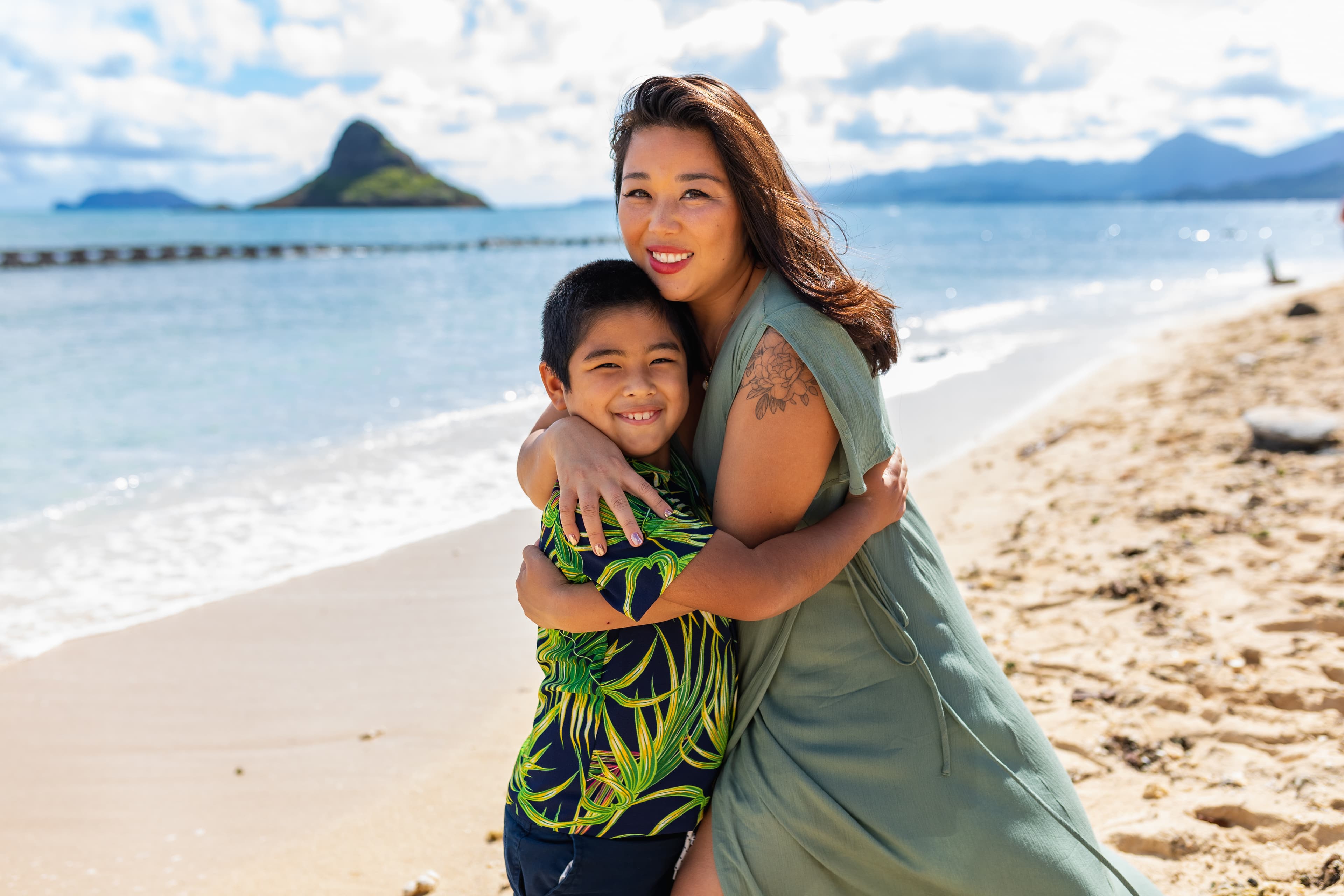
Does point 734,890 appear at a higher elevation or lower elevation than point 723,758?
lower

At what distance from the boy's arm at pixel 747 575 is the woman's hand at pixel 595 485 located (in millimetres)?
111

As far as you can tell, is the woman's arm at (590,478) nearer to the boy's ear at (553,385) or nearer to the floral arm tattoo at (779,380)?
the boy's ear at (553,385)

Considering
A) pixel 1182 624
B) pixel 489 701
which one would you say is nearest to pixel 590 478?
pixel 489 701

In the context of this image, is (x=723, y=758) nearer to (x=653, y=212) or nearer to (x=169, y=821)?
(x=653, y=212)

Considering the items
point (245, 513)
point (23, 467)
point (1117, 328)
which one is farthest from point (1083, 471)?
point (1117, 328)

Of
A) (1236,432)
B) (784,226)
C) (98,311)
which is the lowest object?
(98,311)

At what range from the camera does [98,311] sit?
23.2 m

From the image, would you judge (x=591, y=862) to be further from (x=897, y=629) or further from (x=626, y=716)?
(x=897, y=629)

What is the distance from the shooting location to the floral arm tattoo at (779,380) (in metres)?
1.84

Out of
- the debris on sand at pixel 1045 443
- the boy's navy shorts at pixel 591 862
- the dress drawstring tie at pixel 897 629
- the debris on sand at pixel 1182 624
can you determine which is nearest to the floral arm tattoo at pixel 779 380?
the dress drawstring tie at pixel 897 629

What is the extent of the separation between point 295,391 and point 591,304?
11631 millimetres

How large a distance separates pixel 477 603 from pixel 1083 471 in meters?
4.74

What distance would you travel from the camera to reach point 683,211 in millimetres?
2049

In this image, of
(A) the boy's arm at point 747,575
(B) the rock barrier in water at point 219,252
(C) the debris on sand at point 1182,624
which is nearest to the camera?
(A) the boy's arm at point 747,575
